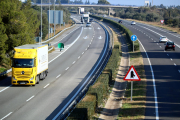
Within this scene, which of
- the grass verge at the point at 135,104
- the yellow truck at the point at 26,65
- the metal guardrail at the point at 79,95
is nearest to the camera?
the metal guardrail at the point at 79,95

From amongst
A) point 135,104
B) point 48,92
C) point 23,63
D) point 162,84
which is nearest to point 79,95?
point 135,104

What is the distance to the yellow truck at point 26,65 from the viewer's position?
2030 centimetres

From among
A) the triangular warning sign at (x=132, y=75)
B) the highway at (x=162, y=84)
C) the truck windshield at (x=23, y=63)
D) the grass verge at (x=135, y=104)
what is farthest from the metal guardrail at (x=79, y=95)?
the truck windshield at (x=23, y=63)

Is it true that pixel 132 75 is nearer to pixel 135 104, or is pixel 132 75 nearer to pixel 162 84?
pixel 135 104

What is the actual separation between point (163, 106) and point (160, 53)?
24596 millimetres

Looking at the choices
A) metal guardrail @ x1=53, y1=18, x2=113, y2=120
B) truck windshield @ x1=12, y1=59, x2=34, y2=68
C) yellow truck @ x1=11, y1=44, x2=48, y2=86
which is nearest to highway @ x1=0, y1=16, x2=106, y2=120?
metal guardrail @ x1=53, y1=18, x2=113, y2=120

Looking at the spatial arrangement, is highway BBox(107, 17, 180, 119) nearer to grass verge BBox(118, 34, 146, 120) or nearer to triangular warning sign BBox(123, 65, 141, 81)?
grass verge BBox(118, 34, 146, 120)

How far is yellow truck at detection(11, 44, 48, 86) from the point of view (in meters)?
20.3

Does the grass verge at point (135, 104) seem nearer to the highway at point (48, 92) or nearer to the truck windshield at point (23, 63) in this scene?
the highway at point (48, 92)

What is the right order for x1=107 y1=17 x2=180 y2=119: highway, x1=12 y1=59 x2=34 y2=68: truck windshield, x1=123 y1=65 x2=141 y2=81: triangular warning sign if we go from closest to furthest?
x1=107 y1=17 x2=180 y2=119: highway
x1=123 y1=65 x2=141 y2=81: triangular warning sign
x1=12 y1=59 x2=34 y2=68: truck windshield

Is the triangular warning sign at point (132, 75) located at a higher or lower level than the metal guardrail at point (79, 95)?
higher

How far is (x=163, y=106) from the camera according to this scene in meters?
15.7

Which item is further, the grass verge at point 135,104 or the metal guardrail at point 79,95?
the grass verge at point 135,104

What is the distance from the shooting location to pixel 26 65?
2056cm
